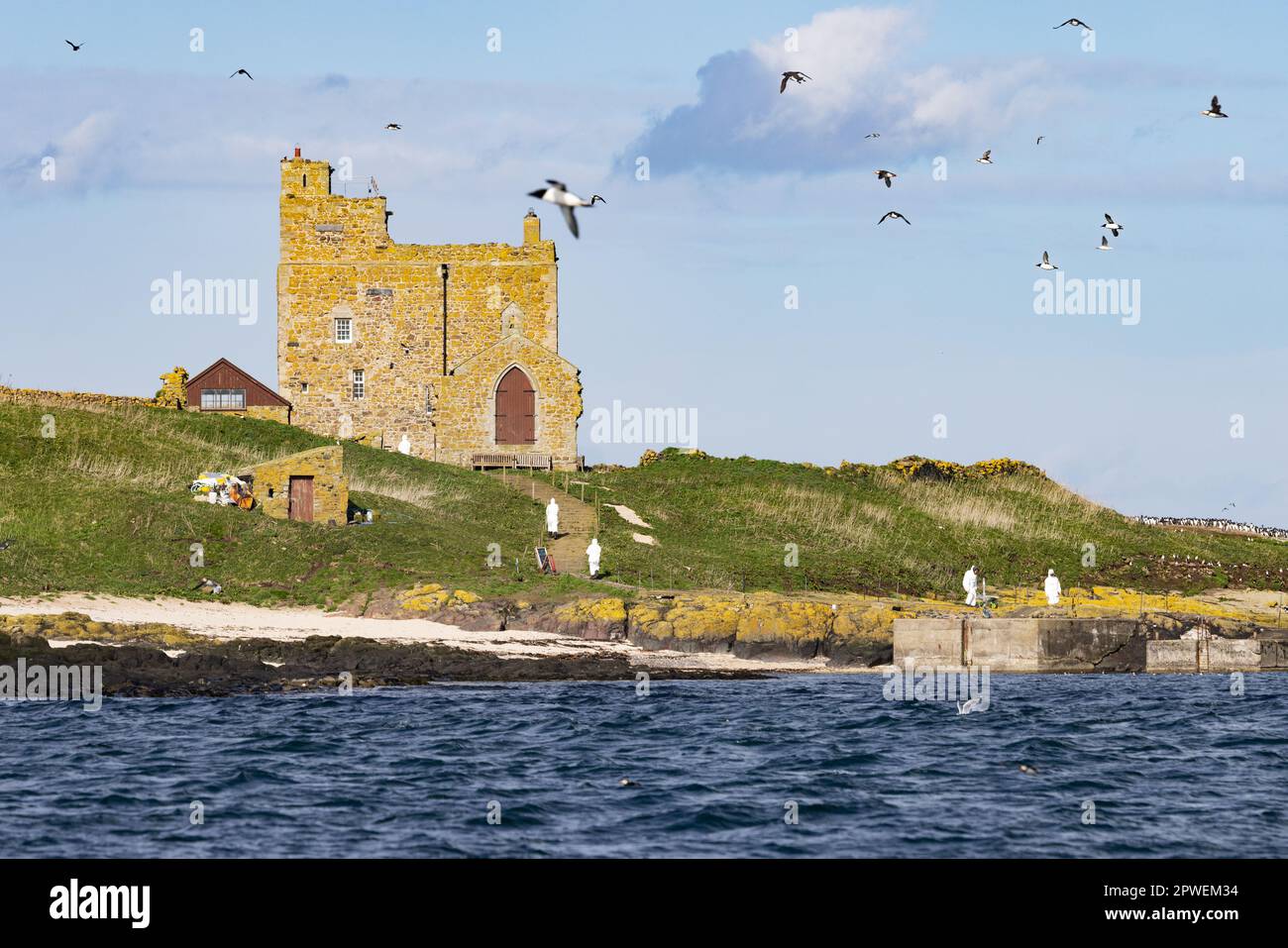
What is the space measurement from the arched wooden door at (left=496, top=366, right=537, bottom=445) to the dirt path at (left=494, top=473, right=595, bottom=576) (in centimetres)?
431

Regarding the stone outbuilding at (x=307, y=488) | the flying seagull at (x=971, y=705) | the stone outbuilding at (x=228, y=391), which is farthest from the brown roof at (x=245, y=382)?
the flying seagull at (x=971, y=705)

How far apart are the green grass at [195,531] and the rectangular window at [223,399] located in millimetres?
15723

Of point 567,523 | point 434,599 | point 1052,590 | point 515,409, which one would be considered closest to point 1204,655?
point 1052,590

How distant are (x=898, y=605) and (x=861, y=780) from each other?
1539 centimetres

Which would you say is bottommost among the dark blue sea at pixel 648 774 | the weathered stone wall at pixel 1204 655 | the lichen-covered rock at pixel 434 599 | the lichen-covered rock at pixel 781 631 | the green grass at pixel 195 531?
the dark blue sea at pixel 648 774

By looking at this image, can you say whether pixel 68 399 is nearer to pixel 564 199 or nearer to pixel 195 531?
pixel 195 531

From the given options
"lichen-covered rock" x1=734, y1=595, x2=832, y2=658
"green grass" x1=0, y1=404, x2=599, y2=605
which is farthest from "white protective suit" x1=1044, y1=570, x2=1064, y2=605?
"green grass" x1=0, y1=404, x2=599, y2=605

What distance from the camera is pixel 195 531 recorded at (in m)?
44.6

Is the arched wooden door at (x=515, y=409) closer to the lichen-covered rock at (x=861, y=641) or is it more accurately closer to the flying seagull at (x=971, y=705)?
the lichen-covered rock at (x=861, y=641)

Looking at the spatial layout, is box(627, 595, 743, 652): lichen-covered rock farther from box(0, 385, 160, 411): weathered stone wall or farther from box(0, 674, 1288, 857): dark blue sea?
box(0, 385, 160, 411): weathered stone wall

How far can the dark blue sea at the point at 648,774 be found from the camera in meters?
22.4

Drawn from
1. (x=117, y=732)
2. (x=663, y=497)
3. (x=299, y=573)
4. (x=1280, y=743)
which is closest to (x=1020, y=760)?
(x=1280, y=743)

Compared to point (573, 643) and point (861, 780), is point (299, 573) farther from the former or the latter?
point (861, 780)

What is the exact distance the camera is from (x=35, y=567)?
4122 cm
